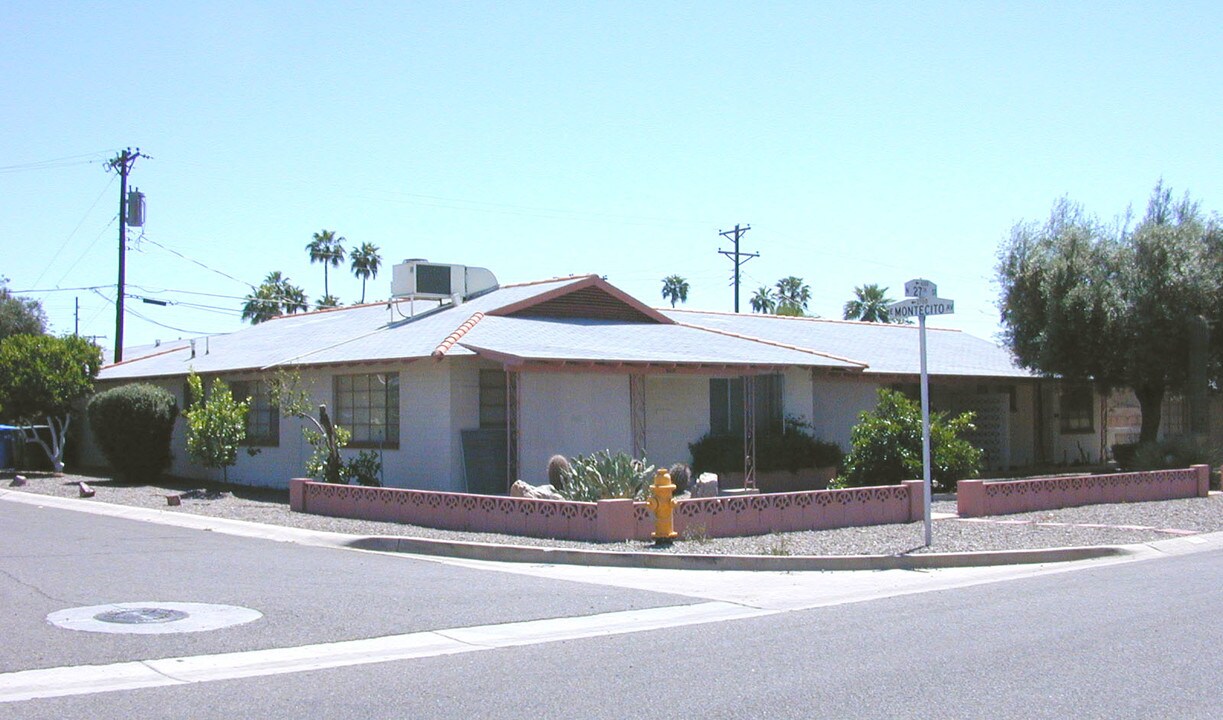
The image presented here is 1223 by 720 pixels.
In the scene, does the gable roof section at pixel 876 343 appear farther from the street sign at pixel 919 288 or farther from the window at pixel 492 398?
the street sign at pixel 919 288

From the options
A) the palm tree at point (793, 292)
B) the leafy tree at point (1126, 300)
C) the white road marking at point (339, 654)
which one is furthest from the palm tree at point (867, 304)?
the white road marking at point (339, 654)

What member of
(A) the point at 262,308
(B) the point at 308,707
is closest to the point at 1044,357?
(B) the point at 308,707

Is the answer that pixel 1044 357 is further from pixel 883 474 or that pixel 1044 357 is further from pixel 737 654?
pixel 737 654

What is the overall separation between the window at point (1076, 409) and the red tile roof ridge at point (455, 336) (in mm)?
17541

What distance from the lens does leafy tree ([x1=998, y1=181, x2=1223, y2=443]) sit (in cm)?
2645

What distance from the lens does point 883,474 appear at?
2197 cm

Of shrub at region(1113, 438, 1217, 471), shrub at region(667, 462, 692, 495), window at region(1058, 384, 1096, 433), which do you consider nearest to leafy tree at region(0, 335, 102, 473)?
shrub at region(667, 462, 692, 495)

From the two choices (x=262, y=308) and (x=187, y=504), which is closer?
(x=187, y=504)

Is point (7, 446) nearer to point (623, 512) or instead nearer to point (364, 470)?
point (364, 470)

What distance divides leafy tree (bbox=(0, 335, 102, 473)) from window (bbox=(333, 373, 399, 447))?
989 cm

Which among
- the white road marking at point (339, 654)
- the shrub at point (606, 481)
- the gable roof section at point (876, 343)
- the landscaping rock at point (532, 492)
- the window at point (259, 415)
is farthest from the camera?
the gable roof section at point (876, 343)

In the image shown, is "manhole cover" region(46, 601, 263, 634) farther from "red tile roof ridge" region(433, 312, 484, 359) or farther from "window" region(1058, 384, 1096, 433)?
"window" region(1058, 384, 1096, 433)

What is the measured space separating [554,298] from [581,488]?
320 inches

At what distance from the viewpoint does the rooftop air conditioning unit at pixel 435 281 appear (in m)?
26.2
